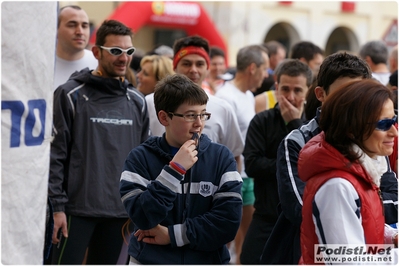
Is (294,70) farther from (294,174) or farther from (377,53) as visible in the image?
(377,53)

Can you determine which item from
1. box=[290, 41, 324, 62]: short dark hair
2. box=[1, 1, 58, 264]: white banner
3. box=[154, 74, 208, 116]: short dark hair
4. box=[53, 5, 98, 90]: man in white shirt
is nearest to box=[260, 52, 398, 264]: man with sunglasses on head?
box=[154, 74, 208, 116]: short dark hair

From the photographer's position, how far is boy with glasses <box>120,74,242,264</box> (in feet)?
11.5

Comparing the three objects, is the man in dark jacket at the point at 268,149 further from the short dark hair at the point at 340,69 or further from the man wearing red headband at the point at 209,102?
the short dark hair at the point at 340,69

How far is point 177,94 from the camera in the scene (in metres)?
3.73

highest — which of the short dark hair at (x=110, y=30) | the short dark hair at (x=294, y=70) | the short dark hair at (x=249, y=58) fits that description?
the short dark hair at (x=110, y=30)

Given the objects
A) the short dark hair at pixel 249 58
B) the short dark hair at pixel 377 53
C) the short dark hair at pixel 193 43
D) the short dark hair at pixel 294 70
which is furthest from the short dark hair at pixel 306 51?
the short dark hair at pixel 294 70

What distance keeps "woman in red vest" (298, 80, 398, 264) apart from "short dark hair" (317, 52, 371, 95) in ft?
2.64

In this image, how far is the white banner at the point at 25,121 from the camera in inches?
134

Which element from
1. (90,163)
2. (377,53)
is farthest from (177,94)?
(377,53)

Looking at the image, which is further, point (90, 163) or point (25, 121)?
point (90, 163)

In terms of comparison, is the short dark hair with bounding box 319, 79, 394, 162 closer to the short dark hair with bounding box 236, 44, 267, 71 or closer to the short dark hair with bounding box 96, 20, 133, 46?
the short dark hair with bounding box 96, 20, 133, 46

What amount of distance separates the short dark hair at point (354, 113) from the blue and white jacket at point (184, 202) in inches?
34.8

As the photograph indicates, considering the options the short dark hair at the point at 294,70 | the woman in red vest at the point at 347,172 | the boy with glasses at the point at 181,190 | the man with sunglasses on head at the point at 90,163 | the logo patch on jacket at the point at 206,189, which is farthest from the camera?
the short dark hair at the point at 294,70

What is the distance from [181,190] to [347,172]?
106 centimetres
